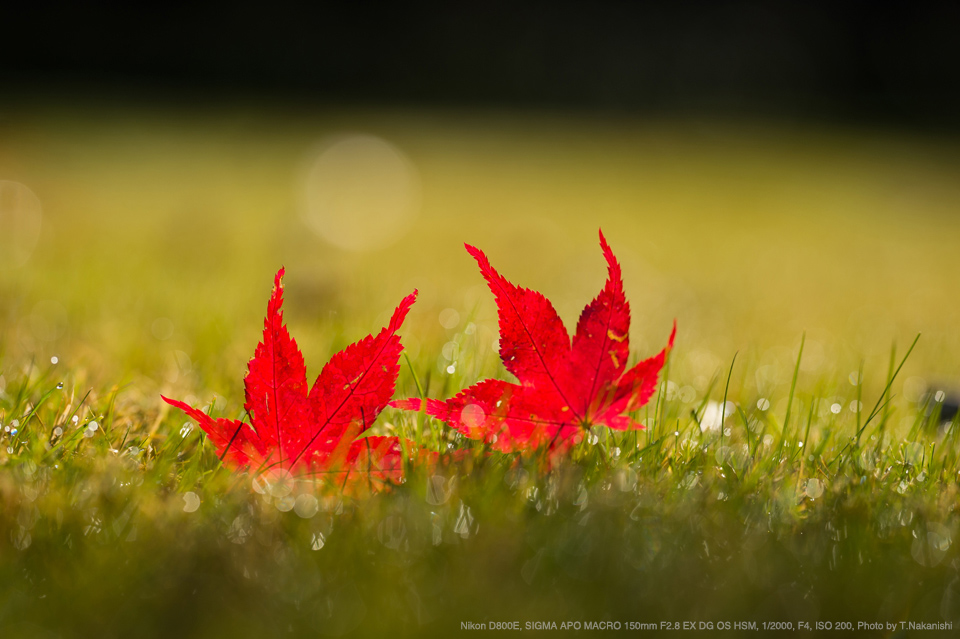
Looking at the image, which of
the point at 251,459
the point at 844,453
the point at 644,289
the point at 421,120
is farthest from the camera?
the point at 421,120

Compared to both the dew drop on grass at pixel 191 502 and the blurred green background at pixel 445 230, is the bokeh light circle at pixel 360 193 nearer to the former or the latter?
the blurred green background at pixel 445 230

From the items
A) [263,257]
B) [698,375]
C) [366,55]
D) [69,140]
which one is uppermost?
[366,55]

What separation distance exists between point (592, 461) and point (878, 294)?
356cm

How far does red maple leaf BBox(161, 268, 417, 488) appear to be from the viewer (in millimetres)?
1076

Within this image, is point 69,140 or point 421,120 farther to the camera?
point 421,120

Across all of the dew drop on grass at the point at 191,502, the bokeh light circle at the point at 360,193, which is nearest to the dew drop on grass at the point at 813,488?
the dew drop on grass at the point at 191,502

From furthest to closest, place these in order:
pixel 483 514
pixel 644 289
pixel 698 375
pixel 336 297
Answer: pixel 644 289, pixel 336 297, pixel 698 375, pixel 483 514

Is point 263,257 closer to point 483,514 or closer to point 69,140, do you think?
point 483,514

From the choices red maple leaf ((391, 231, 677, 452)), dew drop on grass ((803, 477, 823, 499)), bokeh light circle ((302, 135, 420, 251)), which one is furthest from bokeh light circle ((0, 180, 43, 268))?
dew drop on grass ((803, 477, 823, 499))

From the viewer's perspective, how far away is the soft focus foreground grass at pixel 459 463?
0.92 metres

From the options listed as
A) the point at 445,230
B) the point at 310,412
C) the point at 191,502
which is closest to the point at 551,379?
the point at 310,412

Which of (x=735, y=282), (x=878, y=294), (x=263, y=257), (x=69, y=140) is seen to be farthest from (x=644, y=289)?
(x=69, y=140)

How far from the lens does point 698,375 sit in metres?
2.23

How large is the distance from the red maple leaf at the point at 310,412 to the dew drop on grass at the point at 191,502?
0.07 metres
